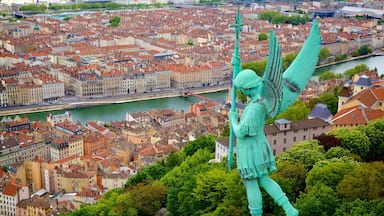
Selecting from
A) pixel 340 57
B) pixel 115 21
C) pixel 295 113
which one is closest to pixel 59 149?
pixel 295 113

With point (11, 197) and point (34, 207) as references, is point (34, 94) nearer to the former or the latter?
point (11, 197)

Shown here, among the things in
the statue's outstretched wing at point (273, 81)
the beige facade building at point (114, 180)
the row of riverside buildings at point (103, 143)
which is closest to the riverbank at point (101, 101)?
the row of riverside buildings at point (103, 143)

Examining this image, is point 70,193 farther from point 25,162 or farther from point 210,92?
point 210,92

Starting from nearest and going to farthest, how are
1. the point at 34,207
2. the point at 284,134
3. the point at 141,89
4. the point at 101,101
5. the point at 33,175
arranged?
the point at 284,134, the point at 34,207, the point at 33,175, the point at 101,101, the point at 141,89

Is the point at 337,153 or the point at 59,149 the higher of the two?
the point at 337,153

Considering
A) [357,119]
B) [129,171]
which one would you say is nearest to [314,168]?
[357,119]

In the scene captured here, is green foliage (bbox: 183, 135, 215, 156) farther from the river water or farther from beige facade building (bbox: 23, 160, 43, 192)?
the river water
